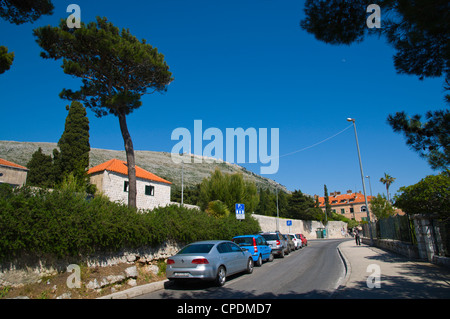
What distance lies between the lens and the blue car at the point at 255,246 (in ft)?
46.4

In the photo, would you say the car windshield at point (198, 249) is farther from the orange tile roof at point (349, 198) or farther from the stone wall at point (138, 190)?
the orange tile roof at point (349, 198)

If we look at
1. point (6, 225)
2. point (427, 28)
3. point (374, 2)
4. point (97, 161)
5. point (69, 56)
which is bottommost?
point (6, 225)

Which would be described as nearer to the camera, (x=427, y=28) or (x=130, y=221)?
(x=427, y=28)

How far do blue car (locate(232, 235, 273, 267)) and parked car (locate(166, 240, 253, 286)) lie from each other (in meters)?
3.71

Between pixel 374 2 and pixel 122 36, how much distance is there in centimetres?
1640

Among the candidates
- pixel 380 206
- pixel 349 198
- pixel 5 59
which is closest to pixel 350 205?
pixel 349 198

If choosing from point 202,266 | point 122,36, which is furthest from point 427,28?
point 122,36

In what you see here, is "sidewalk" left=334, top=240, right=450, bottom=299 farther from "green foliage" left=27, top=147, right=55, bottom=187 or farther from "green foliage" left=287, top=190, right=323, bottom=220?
"green foliage" left=287, top=190, right=323, bottom=220

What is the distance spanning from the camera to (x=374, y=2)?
19.3 feet

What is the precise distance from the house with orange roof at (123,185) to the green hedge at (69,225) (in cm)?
1537

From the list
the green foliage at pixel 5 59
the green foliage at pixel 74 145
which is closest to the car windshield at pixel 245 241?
the green foliage at pixel 5 59

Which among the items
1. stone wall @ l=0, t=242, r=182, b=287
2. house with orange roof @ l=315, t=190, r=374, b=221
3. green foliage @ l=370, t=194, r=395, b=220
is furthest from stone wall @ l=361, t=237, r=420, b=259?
house with orange roof @ l=315, t=190, r=374, b=221

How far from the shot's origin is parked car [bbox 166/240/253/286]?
8.79 metres
